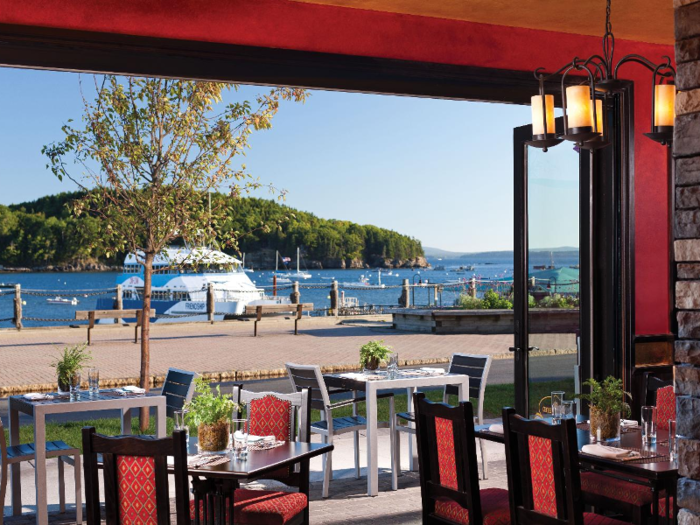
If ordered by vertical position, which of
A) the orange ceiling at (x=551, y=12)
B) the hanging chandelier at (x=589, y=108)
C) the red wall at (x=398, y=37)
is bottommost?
the hanging chandelier at (x=589, y=108)

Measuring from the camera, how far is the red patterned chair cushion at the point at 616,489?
163 inches

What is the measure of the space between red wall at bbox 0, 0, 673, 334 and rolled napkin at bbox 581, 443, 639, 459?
89.9 inches

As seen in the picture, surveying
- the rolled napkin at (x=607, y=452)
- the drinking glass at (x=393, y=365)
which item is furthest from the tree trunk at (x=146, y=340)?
the rolled napkin at (x=607, y=452)

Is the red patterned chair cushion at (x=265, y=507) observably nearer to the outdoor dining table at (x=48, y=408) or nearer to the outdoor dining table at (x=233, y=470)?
the outdoor dining table at (x=233, y=470)

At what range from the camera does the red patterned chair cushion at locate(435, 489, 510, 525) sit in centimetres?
387

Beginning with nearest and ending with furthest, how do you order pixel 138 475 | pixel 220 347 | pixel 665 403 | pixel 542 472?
pixel 138 475 < pixel 542 472 < pixel 665 403 < pixel 220 347

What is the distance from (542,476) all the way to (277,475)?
4.91ft

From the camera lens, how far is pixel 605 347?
5.99 m

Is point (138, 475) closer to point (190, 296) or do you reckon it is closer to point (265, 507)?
point (265, 507)

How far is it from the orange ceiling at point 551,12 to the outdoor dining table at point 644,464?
2.43 meters

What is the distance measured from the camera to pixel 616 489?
4273 millimetres

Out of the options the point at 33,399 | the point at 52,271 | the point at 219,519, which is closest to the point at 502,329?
the point at 33,399

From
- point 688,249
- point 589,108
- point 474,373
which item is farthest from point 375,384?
point 688,249

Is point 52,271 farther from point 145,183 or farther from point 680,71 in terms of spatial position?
point 680,71
